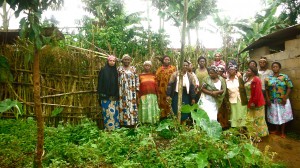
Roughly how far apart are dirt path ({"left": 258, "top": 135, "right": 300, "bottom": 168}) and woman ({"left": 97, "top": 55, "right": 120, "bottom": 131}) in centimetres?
288

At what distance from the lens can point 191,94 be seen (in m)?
5.72

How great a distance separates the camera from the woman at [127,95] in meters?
5.71

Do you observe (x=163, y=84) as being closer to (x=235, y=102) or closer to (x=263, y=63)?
(x=235, y=102)

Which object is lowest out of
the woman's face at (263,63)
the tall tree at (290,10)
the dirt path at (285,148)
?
the dirt path at (285,148)

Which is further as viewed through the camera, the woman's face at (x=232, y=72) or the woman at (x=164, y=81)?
the woman at (x=164, y=81)

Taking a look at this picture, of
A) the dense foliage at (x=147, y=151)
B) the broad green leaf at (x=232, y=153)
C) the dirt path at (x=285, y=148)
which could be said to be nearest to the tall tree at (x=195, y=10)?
the dirt path at (x=285, y=148)

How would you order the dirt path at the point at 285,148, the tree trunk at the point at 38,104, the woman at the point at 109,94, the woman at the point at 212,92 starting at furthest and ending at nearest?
the woman at the point at 109,94 → the woman at the point at 212,92 → the dirt path at the point at 285,148 → the tree trunk at the point at 38,104

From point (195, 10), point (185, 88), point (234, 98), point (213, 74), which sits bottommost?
point (234, 98)

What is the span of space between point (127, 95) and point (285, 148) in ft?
10.5

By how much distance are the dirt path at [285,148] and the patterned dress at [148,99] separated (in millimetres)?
2193

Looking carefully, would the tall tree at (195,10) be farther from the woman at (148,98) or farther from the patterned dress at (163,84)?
the woman at (148,98)

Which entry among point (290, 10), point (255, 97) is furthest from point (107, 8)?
point (255, 97)

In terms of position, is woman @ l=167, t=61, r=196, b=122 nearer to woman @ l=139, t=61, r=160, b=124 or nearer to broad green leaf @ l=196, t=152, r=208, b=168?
woman @ l=139, t=61, r=160, b=124

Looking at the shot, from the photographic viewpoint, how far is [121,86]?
5715 millimetres
